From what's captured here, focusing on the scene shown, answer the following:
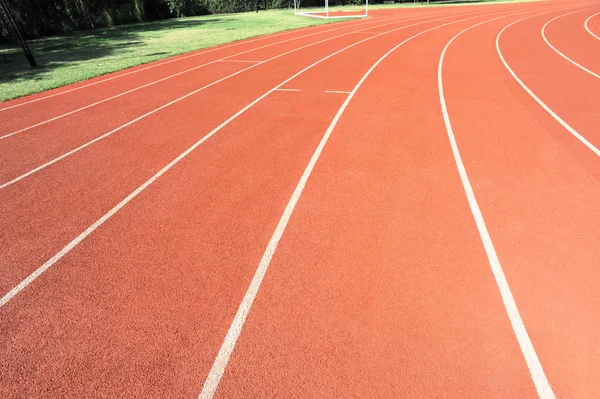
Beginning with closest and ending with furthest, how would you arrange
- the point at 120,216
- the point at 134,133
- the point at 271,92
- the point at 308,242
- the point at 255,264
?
the point at 255,264
the point at 308,242
the point at 120,216
the point at 134,133
the point at 271,92

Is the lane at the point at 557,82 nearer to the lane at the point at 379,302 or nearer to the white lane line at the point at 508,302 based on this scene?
the white lane line at the point at 508,302

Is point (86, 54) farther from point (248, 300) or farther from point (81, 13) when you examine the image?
point (248, 300)

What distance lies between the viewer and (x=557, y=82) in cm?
930

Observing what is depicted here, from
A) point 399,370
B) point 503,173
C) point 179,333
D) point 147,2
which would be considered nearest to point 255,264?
point 179,333

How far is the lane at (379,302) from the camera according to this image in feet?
8.32

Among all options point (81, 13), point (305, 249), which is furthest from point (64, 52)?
point (305, 249)

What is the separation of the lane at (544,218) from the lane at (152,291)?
9.02 ft

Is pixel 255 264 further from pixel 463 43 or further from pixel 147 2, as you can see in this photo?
pixel 147 2

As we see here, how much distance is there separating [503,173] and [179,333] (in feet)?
16.4

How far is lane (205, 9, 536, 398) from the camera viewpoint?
99.8 inches

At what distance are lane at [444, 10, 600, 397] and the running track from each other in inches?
0.9

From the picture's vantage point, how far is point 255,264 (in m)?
3.58

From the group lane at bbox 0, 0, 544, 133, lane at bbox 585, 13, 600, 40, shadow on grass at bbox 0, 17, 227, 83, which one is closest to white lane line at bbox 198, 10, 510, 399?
lane at bbox 0, 0, 544, 133

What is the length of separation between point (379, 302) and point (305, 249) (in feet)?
3.39
